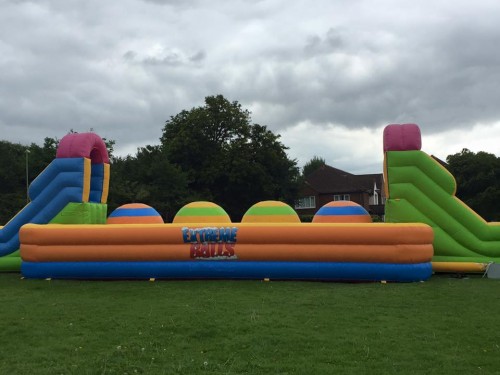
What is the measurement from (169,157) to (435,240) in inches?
876

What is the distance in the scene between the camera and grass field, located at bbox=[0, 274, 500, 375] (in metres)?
4.41

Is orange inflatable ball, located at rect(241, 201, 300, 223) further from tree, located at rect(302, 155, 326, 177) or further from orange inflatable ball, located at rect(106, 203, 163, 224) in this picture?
tree, located at rect(302, 155, 326, 177)

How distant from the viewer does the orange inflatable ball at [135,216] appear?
10840 millimetres

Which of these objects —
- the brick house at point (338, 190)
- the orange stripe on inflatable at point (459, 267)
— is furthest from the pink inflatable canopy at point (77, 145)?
the brick house at point (338, 190)

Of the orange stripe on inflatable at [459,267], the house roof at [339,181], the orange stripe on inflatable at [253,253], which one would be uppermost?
the house roof at [339,181]

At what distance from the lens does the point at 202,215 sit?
10391mm

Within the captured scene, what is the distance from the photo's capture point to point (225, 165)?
29.2 metres

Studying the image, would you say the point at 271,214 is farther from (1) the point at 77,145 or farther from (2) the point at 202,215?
(1) the point at 77,145

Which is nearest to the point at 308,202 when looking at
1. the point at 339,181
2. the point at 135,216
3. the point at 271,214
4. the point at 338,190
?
the point at 338,190

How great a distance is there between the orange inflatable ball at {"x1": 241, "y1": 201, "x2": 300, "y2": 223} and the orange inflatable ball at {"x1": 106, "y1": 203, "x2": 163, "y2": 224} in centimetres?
212

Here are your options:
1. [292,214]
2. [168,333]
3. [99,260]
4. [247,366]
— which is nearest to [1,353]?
[168,333]

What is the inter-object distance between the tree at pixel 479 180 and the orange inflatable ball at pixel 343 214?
17.7m

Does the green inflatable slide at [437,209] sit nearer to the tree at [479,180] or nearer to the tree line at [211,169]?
the tree line at [211,169]

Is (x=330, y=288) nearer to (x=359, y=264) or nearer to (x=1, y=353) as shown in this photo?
(x=359, y=264)
